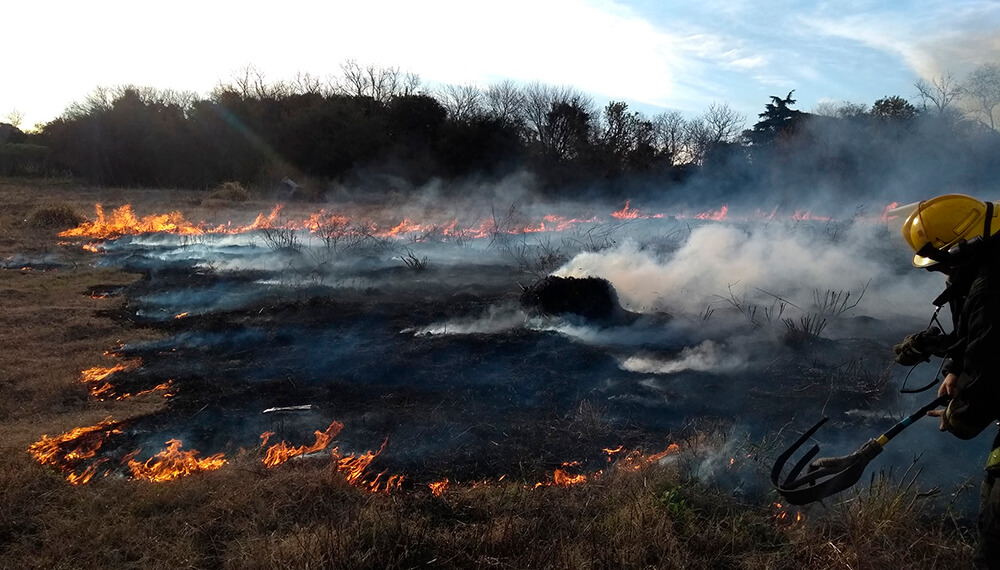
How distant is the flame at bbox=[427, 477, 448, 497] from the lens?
13.1ft

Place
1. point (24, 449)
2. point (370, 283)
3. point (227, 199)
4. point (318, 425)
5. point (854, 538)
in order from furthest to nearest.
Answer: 1. point (227, 199)
2. point (370, 283)
3. point (318, 425)
4. point (24, 449)
5. point (854, 538)

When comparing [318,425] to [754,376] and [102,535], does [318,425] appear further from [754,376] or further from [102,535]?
[754,376]

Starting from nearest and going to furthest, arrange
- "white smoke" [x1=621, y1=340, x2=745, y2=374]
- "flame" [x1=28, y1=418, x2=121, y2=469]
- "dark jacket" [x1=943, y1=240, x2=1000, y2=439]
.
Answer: "dark jacket" [x1=943, y1=240, x2=1000, y2=439]
"flame" [x1=28, y1=418, x2=121, y2=469]
"white smoke" [x1=621, y1=340, x2=745, y2=374]

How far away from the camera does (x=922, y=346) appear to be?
9.64ft

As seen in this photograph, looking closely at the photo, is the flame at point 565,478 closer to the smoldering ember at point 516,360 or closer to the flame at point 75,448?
the smoldering ember at point 516,360

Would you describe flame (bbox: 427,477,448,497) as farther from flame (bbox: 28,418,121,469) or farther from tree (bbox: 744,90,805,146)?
tree (bbox: 744,90,805,146)

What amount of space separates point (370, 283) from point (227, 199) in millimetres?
14524

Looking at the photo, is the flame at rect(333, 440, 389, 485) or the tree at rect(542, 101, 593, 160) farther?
the tree at rect(542, 101, 593, 160)

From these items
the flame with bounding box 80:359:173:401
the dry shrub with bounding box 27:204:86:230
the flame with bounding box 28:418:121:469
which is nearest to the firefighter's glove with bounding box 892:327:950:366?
the flame with bounding box 28:418:121:469

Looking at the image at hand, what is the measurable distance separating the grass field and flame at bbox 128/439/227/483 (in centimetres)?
16

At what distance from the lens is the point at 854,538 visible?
3246 mm

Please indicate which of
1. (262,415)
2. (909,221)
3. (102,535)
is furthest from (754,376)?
(102,535)

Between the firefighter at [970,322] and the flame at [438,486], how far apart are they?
2984mm

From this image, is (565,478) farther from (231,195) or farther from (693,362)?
(231,195)
